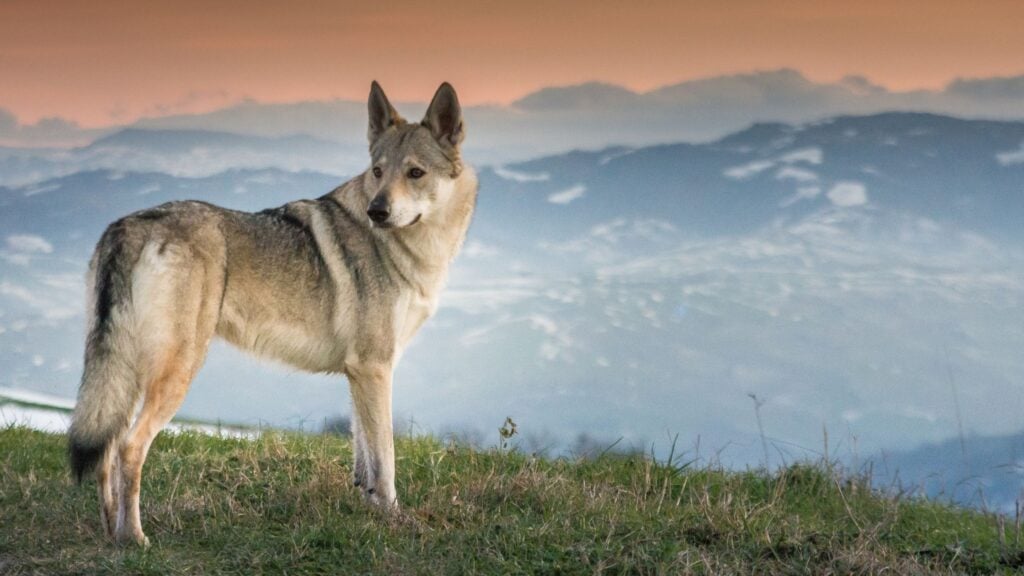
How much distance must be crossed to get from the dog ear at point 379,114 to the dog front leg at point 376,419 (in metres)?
1.72

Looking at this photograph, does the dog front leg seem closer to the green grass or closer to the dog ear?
the green grass

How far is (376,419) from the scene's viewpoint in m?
7.65

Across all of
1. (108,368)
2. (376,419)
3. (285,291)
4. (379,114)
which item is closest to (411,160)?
(379,114)

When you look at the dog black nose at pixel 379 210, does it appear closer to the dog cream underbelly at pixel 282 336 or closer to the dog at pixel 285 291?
the dog at pixel 285 291

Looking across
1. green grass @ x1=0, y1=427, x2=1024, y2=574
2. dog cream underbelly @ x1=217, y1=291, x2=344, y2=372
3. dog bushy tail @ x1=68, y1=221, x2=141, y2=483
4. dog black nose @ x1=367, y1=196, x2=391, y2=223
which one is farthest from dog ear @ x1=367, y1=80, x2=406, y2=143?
green grass @ x1=0, y1=427, x2=1024, y2=574

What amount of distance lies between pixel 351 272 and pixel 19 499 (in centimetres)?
302

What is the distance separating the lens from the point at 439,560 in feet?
20.6

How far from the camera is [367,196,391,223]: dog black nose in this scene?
7.43 metres

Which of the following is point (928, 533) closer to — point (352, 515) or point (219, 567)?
point (352, 515)

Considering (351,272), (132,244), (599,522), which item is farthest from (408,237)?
(599,522)

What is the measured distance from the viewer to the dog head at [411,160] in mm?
7547

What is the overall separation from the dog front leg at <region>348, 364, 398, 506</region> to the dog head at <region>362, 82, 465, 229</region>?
1.05m

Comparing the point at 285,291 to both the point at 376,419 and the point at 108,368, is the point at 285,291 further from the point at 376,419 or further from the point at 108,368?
the point at 108,368

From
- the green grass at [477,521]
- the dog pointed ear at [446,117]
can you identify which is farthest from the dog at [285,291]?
the green grass at [477,521]
